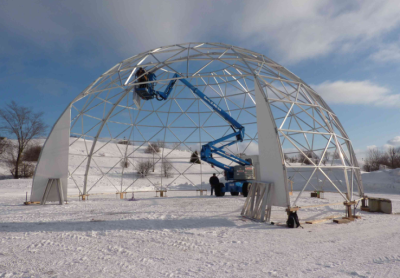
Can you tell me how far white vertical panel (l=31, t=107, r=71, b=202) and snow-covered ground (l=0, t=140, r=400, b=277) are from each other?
519cm

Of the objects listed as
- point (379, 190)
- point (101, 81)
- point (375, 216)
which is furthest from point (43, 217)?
point (379, 190)

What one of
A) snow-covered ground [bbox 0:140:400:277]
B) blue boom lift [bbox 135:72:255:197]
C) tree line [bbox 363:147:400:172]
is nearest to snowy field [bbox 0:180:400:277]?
snow-covered ground [bbox 0:140:400:277]

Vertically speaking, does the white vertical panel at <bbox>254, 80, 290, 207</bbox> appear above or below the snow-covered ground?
above

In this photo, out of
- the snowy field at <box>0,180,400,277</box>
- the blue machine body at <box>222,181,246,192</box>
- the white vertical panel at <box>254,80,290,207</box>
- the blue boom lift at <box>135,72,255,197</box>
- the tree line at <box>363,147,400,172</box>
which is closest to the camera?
the snowy field at <box>0,180,400,277</box>

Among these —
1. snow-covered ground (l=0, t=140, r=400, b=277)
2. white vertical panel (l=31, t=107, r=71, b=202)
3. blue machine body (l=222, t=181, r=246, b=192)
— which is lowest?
snow-covered ground (l=0, t=140, r=400, b=277)

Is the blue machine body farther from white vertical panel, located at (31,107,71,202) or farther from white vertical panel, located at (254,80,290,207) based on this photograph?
white vertical panel, located at (31,107,71,202)

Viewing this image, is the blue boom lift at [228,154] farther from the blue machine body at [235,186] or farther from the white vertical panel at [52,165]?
the white vertical panel at [52,165]

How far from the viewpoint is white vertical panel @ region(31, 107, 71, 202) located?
16141 mm

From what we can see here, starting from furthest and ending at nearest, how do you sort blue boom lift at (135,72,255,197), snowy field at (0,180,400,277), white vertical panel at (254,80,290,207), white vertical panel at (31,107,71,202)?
blue boom lift at (135,72,255,197)
white vertical panel at (31,107,71,202)
white vertical panel at (254,80,290,207)
snowy field at (0,180,400,277)

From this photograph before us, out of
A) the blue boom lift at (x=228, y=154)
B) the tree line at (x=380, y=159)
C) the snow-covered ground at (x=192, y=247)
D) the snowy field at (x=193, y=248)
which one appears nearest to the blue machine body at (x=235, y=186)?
the blue boom lift at (x=228, y=154)

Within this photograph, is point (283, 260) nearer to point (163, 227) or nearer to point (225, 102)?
point (163, 227)

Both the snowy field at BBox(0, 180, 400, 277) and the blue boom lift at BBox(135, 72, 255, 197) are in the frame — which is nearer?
the snowy field at BBox(0, 180, 400, 277)

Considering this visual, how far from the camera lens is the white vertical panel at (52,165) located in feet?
53.0

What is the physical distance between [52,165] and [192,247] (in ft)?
44.3
